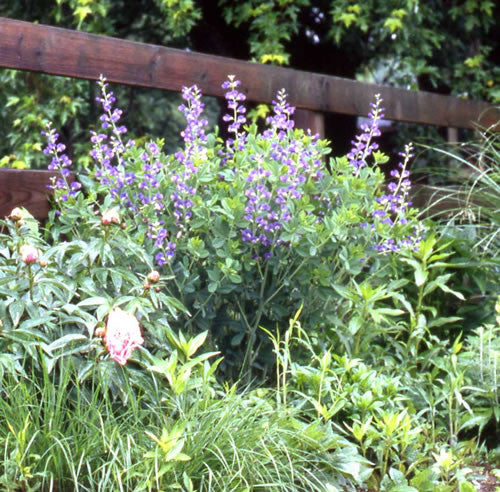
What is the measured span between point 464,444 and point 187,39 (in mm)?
4967

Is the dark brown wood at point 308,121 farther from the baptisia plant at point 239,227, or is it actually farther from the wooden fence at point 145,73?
the baptisia plant at point 239,227

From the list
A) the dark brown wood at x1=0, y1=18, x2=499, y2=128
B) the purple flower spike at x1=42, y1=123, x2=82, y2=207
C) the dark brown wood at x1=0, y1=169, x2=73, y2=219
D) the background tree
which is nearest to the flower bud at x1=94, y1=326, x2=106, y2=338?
the purple flower spike at x1=42, y1=123, x2=82, y2=207

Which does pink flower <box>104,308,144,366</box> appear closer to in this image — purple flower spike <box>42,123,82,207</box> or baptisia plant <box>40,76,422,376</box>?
baptisia plant <box>40,76,422,376</box>

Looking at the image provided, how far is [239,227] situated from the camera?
114 inches

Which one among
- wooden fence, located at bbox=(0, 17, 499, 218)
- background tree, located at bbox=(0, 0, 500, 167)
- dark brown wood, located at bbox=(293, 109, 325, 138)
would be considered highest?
background tree, located at bbox=(0, 0, 500, 167)

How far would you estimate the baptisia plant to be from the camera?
9.13 ft

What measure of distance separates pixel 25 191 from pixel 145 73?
0.78 meters

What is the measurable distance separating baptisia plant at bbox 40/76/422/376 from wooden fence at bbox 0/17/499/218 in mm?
256

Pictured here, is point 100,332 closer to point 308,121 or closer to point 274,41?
point 308,121

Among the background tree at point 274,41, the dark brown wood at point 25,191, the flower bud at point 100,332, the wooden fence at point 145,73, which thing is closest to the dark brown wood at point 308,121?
the wooden fence at point 145,73

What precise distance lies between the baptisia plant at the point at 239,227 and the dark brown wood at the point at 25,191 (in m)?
0.19

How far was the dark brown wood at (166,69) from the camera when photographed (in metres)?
3.17

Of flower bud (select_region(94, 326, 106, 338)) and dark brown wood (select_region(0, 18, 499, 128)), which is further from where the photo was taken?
dark brown wood (select_region(0, 18, 499, 128))

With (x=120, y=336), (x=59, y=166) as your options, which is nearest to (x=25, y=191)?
(x=59, y=166)
